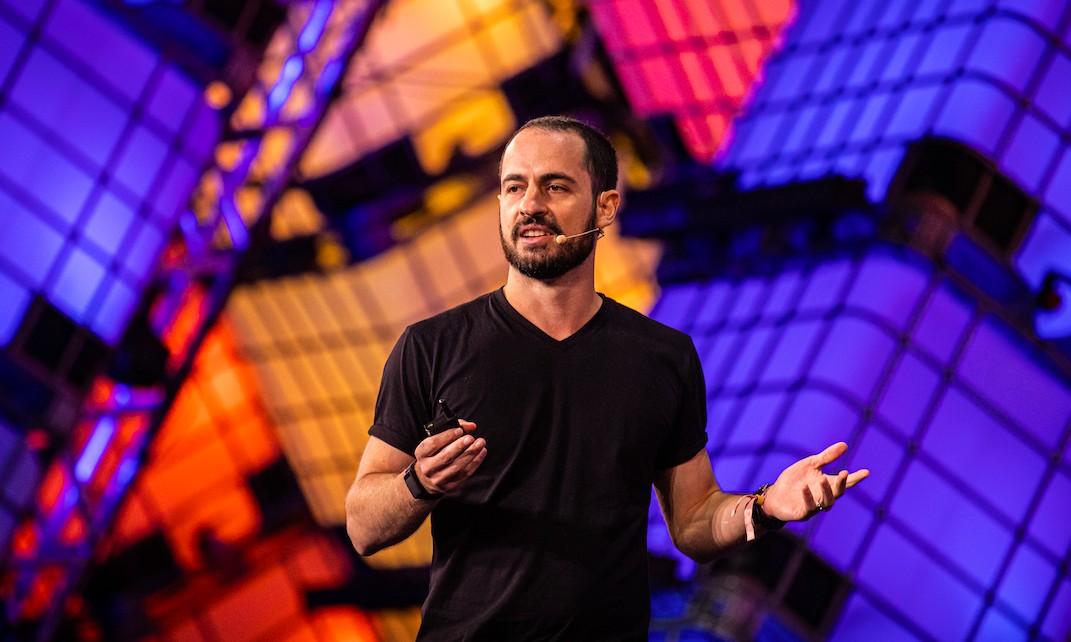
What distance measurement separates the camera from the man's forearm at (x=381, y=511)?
329 cm

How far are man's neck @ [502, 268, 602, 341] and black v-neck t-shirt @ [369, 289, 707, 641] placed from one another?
36mm

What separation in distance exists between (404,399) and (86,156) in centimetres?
1887

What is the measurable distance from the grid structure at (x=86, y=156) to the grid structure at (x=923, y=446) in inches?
373

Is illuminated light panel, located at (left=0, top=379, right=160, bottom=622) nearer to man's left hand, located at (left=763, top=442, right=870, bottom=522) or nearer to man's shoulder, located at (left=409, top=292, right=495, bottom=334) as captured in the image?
man's shoulder, located at (left=409, top=292, right=495, bottom=334)

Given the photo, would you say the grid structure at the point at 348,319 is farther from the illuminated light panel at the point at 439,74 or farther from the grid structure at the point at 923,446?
the grid structure at the point at 923,446

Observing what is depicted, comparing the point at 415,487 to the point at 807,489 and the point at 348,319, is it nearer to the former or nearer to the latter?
the point at 807,489

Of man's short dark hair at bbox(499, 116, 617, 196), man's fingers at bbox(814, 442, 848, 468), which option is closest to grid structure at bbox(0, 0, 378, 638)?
man's short dark hair at bbox(499, 116, 617, 196)

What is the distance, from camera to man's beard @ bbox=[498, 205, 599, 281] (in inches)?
140

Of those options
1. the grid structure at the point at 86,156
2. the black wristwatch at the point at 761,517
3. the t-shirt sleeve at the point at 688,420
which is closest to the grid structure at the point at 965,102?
the grid structure at the point at 86,156

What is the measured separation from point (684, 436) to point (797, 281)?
13448 millimetres

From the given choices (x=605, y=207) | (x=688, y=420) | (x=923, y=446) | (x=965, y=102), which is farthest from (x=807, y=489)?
(x=965, y=102)

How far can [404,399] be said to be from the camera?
11.6 ft

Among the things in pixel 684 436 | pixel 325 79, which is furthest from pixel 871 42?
pixel 684 436

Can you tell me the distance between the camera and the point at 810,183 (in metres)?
15.3
